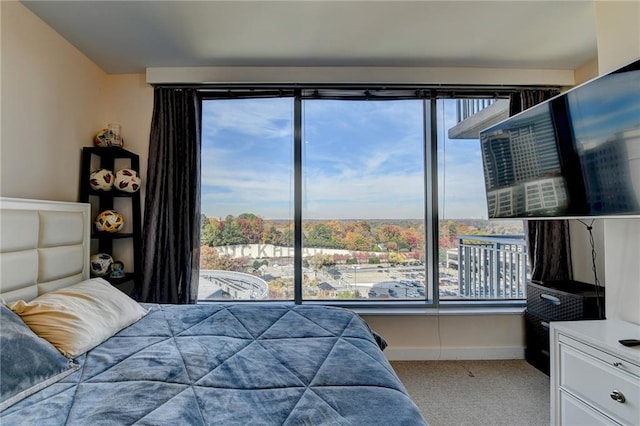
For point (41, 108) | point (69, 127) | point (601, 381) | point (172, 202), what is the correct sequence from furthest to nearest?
point (172, 202) < point (69, 127) < point (41, 108) < point (601, 381)

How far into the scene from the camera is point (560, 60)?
255 cm

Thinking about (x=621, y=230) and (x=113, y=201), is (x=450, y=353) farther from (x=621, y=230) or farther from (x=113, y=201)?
(x=113, y=201)

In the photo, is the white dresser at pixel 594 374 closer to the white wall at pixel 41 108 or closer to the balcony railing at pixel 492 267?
the balcony railing at pixel 492 267

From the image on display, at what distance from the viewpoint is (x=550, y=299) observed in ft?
7.79

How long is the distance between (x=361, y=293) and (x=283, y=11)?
232 centimetres

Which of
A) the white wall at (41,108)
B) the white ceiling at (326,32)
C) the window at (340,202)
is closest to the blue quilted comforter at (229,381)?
the window at (340,202)

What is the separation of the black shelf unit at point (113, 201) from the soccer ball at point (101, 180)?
36 mm

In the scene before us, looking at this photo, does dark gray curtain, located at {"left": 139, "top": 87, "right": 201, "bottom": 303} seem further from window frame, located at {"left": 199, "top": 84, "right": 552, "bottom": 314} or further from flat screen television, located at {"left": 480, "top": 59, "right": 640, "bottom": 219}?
flat screen television, located at {"left": 480, "top": 59, "right": 640, "bottom": 219}

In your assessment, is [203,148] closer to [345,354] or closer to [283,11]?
[283,11]

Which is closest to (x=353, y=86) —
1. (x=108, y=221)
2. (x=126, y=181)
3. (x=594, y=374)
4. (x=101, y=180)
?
(x=126, y=181)

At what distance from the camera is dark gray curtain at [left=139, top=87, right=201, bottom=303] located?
8.29 feet

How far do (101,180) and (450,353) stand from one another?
3.28 m

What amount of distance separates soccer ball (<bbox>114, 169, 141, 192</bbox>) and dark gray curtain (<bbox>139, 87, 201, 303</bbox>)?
0.33 feet

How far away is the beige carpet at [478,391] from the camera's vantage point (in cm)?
190
